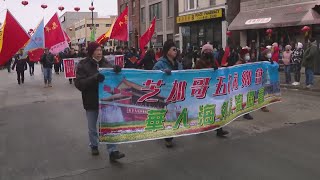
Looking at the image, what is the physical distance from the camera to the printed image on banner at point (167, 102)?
6059 millimetres

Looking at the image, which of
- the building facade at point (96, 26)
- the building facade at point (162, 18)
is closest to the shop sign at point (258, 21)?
the building facade at point (162, 18)

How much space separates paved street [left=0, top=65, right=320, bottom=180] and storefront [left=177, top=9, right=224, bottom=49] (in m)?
20.2

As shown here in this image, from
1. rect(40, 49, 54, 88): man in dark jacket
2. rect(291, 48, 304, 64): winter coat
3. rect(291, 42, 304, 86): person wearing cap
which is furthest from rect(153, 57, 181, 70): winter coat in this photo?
rect(40, 49, 54, 88): man in dark jacket

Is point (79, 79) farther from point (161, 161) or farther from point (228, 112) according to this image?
point (228, 112)

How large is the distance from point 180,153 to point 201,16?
2557cm

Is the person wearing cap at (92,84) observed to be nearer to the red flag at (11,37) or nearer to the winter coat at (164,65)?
the winter coat at (164,65)

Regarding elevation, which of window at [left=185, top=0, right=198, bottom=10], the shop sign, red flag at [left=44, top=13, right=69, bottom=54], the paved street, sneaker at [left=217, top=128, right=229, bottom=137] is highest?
window at [left=185, top=0, right=198, bottom=10]

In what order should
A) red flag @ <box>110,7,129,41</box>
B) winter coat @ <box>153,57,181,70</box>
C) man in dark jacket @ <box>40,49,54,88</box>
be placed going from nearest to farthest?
winter coat @ <box>153,57,181,70</box>, red flag @ <box>110,7,129,41</box>, man in dark jacket @ <box>40,49,54,88</box>

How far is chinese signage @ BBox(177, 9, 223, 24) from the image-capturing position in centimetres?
2938

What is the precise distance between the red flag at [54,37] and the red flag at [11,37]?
1021cm

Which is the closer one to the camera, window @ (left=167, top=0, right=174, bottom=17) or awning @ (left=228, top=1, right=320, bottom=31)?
awning @ (left=228, top=1, right=320, bottom=31)

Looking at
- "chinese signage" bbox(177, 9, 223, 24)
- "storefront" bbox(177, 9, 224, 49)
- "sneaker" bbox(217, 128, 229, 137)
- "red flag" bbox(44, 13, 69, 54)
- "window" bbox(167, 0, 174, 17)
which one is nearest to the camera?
"sneaker" bbox(217, 128, 229, 137)

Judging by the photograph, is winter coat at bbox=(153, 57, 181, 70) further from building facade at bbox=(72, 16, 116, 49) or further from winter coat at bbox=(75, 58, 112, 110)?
building facade at bbox=(72, 16, 116, 49)


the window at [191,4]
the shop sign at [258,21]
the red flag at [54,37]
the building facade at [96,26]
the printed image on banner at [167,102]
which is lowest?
the printed image on banner at [167,102]
